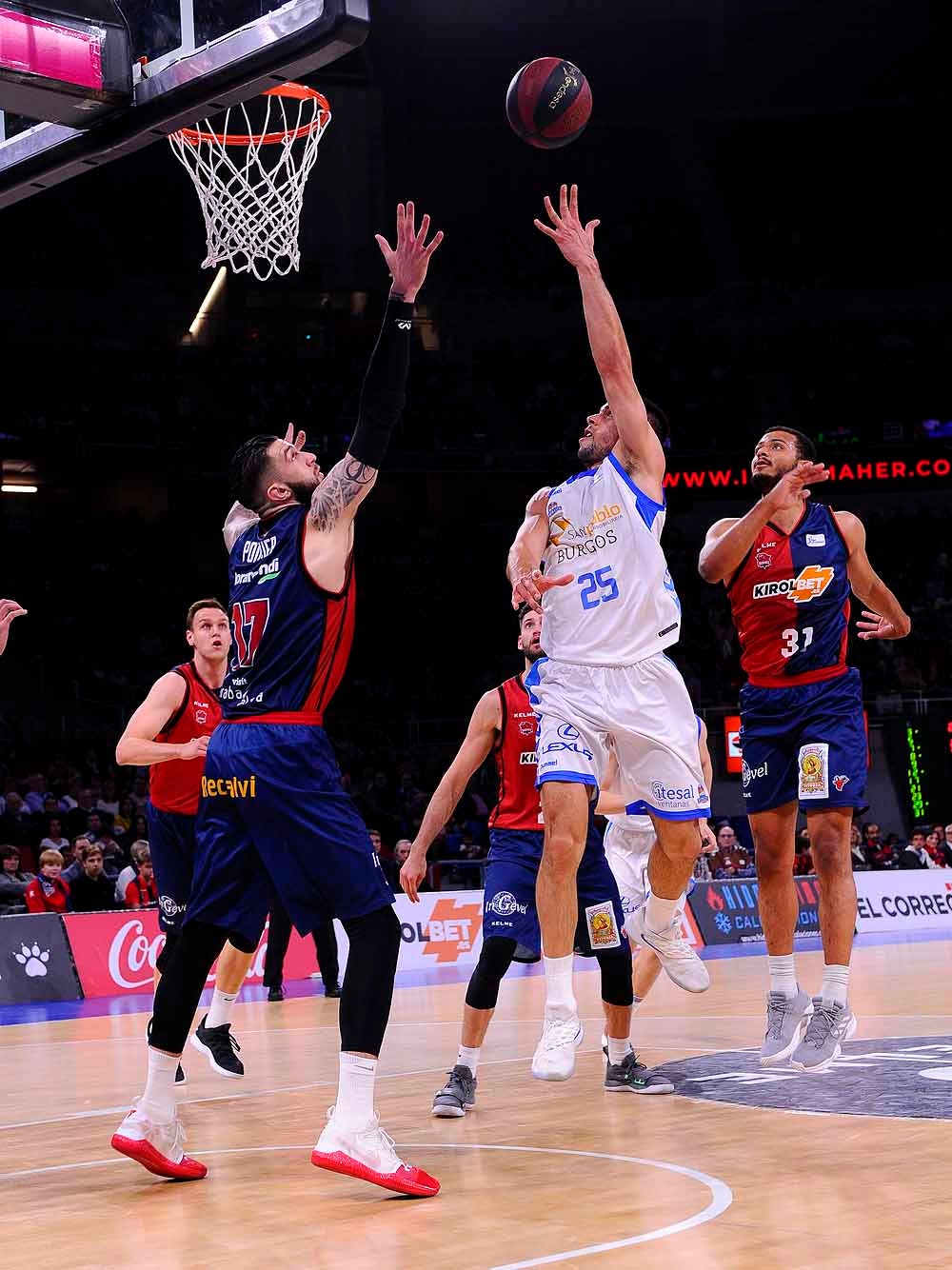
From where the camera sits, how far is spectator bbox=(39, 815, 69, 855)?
17.9 metres

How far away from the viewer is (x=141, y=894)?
15828mm

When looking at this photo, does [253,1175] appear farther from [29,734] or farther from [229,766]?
[29,734]

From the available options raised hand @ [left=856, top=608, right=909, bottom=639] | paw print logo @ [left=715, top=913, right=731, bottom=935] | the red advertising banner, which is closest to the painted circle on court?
raised hand @ [left=856, top=608, right=909, bottom=639]

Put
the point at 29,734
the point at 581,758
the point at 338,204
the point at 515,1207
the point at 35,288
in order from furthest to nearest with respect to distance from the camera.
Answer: the point at 338,204, the point at 35,288, the point at 29,734, the point at 581,758, the point at 515,1207

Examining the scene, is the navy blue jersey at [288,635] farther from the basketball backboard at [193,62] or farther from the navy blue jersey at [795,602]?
the navy blue jersey at [795,602]

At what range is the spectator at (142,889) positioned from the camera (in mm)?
15625

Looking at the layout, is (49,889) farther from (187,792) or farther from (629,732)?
(629,732)

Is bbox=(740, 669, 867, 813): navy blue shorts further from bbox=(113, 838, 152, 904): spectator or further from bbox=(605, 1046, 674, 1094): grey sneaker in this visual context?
bbox=(113, 838, 152, 904): spectator

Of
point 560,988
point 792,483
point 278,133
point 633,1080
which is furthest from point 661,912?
point 278,133

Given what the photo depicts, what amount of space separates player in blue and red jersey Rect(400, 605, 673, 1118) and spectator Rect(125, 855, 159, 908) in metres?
9.13

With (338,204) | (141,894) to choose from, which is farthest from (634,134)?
(141,894)

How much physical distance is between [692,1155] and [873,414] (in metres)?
28.4

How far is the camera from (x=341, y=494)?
500 centimetres

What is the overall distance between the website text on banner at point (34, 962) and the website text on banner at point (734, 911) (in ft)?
24.3
